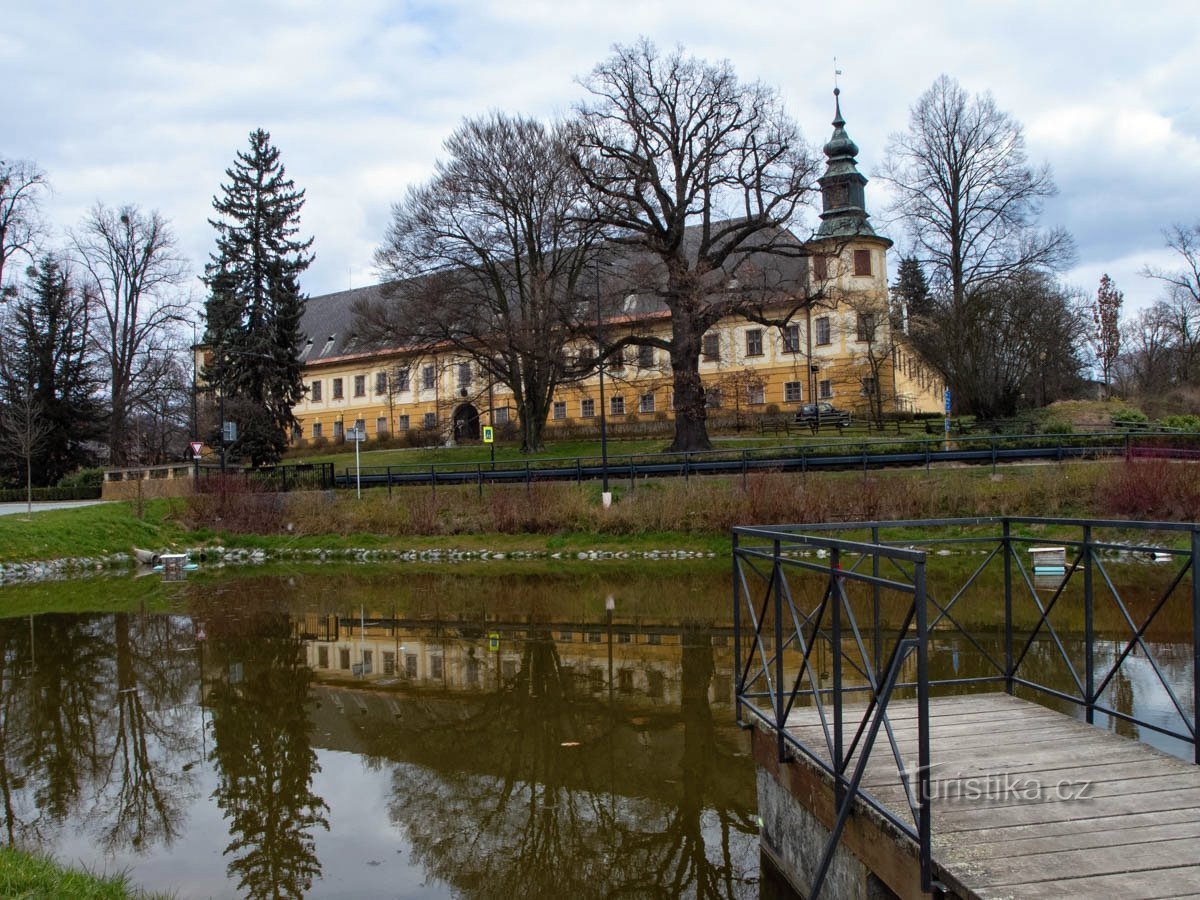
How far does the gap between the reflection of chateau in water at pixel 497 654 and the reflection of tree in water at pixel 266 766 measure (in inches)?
31.2

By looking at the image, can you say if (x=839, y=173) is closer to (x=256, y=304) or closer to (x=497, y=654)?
(x=256, y=304)

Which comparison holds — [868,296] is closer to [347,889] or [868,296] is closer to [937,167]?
[937,167]

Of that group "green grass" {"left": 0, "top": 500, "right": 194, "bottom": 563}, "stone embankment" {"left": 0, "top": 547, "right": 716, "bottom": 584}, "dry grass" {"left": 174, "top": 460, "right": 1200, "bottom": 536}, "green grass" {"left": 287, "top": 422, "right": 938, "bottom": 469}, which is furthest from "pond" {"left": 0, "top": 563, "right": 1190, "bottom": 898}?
"green grass" {"left": 287, "top": 422, "right": 938, "bottom": 469}

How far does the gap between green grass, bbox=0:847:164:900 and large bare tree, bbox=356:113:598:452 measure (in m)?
30.1

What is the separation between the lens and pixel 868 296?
4344 centimetres

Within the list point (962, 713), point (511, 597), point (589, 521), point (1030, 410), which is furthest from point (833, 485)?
point (962, 713)

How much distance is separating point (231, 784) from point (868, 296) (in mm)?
40512

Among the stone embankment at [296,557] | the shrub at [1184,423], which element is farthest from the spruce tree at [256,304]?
the shrub at [1184,423]

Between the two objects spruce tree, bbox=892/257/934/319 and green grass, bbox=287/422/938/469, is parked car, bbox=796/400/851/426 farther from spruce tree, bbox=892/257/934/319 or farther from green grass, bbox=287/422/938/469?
spruce tree, bbox=892/257/934/319

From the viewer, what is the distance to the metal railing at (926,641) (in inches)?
167

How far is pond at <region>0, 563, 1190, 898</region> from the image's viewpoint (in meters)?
5.96

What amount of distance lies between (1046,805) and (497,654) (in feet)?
30.3

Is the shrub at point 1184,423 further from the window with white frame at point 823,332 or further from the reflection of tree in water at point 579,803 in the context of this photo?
the reflection of tree in water at point 579,803

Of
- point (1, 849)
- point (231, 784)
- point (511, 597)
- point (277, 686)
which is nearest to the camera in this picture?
point (1, 849)
